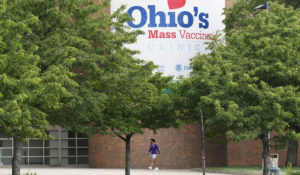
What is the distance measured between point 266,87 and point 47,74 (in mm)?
8720

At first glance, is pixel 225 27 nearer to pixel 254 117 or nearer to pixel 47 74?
pixel 254 117

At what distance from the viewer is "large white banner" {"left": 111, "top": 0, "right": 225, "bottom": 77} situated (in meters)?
35.4

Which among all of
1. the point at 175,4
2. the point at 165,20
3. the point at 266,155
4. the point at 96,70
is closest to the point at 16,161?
the point at 96,70

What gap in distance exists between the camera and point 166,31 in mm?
35438

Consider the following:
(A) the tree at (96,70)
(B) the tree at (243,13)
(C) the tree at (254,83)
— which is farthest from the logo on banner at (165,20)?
(C) the tree at (254,83)

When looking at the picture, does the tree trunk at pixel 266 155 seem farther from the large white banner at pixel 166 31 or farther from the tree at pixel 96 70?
the large white banner at pixel 166 31

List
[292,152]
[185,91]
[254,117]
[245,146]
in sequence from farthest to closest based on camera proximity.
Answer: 1. [245,146]
2. [292,152]
3. [185,91]
4. [254,117]

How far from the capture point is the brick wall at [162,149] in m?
35.7

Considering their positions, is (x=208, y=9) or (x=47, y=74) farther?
(x=208, y=9)

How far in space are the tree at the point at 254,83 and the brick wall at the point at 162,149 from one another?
10.4m

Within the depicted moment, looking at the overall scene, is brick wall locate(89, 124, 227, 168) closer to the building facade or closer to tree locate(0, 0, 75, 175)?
→ the building facade

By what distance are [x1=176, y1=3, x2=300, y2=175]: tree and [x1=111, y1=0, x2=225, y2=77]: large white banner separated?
32.6 ft

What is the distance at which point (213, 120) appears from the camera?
23047 millimetres

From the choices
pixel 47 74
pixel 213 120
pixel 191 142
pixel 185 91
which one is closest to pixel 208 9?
pixel 191 142
